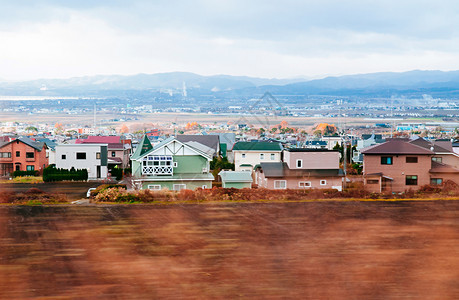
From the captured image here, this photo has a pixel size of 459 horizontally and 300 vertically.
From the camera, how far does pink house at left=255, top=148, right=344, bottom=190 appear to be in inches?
402

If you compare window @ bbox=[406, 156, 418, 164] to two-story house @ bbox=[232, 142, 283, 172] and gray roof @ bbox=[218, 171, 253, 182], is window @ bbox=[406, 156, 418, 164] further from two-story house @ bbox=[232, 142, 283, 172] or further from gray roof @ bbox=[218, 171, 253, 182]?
two-story house @ bbox=[232, 142, 283, 172]

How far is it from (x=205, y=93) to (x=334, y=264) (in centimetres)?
980

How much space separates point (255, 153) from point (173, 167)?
623cm

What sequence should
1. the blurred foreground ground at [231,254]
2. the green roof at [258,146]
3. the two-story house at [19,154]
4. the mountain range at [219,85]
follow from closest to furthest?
the blurred foreground ground at [231,254]
the mountain range at [219,85]
the green roof at [258,146]
the two-story house at [19,154]

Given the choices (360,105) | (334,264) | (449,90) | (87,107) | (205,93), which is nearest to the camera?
(334,264)

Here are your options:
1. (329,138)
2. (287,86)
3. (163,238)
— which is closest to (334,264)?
(163,238)

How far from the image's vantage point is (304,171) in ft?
35.3

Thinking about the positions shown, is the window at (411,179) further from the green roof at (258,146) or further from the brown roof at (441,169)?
the green roof at (258,146)

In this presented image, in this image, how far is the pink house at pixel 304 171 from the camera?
10.2 meters

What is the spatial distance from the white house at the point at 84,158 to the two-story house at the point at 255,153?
5270 millimetres

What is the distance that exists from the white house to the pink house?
284 inches

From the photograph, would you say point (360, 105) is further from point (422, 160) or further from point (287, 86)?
point (287, 86)

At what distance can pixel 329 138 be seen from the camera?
21891 millimetres

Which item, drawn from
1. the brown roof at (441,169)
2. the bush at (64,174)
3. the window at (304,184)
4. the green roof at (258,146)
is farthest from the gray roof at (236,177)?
the bush at (64,174)
